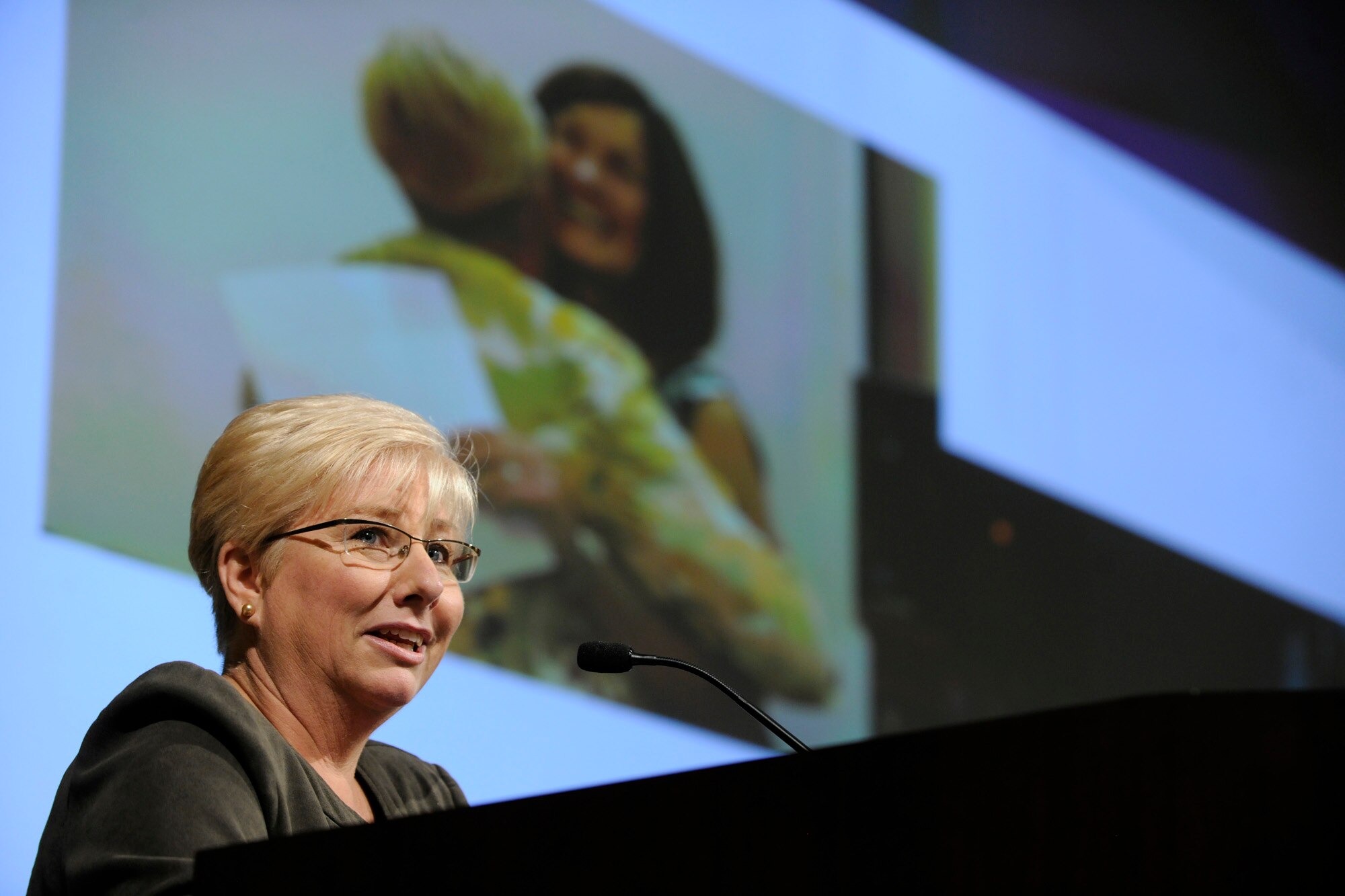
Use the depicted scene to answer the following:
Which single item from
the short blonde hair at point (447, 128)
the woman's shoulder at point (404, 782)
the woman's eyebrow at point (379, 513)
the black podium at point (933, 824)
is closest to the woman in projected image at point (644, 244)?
the short blonde hair at point (447, 128)

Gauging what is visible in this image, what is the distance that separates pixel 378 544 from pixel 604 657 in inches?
13.2

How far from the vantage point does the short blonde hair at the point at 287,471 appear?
1.49 meters

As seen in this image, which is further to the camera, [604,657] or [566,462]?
[566,462]

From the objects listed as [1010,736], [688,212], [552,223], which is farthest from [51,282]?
[1010,736]

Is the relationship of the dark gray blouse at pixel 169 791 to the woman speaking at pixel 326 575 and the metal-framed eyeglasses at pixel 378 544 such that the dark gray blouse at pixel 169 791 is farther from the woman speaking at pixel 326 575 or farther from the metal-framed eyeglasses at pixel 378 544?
the metal-framed eyeglasses at pixel 378 544

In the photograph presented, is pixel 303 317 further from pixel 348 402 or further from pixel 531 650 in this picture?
pixel 348 402

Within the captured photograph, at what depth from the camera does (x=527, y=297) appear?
10.6 feet

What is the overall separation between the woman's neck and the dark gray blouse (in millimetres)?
93

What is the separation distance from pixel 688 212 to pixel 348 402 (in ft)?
7.12

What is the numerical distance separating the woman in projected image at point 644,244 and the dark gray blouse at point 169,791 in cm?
211

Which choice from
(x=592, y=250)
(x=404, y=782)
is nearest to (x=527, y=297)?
(x=592, y=250)

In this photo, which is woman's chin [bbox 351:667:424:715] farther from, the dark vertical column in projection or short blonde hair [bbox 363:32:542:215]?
the dark vertical column in projection

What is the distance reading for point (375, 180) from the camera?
298 cm

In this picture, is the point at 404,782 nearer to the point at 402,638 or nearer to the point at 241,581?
the point at 402,638
